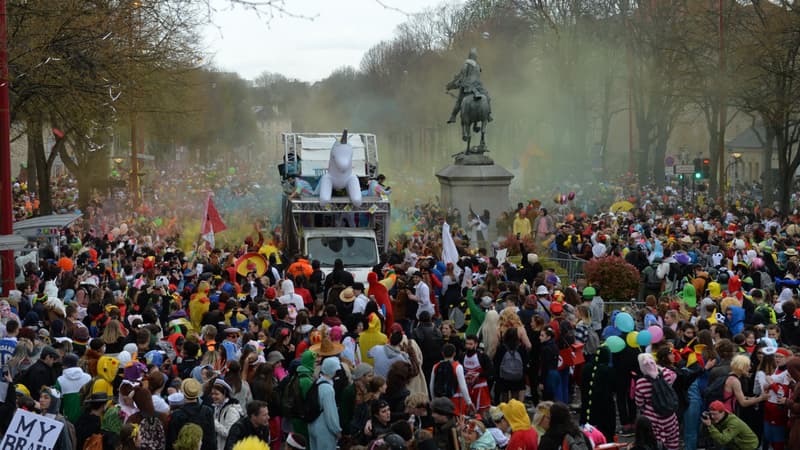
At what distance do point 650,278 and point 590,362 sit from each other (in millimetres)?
8775

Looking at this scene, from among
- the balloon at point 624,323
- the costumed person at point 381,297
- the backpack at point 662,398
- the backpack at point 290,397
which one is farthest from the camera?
the costumed person at point 381,297

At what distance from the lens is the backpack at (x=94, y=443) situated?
1010 cm

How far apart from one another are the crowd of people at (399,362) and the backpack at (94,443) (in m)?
0.02

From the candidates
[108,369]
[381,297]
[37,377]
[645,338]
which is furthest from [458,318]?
[37,377]

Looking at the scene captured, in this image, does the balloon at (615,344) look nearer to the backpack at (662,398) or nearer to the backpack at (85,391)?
the backpack at (662,398)

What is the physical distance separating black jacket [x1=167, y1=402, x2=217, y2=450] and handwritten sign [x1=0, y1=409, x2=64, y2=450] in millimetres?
961

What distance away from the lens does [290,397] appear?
450 inches

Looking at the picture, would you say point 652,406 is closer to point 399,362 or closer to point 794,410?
point 794,410

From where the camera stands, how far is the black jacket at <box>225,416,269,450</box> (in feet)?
32.4

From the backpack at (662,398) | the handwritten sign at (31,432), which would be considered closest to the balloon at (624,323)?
the backpack at (662,398)

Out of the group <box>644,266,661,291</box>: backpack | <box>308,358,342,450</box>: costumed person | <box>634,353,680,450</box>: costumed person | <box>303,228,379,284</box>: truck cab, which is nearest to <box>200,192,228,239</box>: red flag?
<box>303,228,379,284</box>: truck cab

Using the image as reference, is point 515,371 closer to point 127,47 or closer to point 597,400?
point 597,400

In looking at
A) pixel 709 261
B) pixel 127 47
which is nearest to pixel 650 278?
pixel 709 261

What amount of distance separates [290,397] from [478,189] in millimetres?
25786
